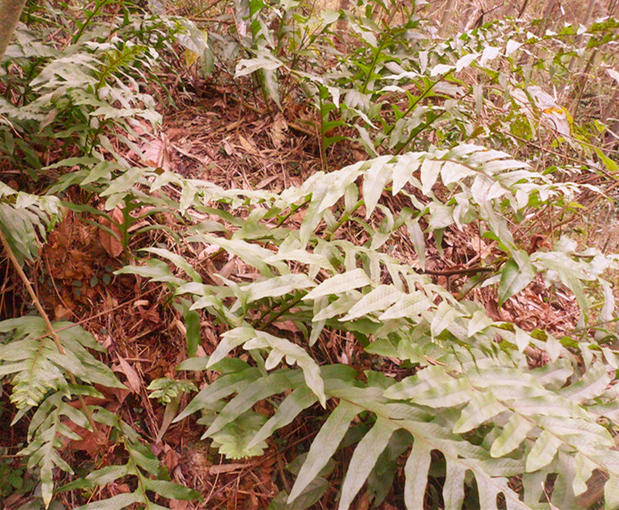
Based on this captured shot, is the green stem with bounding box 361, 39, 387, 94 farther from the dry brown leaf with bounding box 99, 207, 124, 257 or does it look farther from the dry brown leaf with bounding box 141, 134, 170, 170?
the dry brown leaf with bounding box 99, 207, 124, 257

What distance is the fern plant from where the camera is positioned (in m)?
1.14

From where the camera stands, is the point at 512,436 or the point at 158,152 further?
the point at 158,152

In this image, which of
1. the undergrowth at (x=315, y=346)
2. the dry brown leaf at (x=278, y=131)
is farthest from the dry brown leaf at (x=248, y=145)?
the undergrowth at (x=315, y=346)

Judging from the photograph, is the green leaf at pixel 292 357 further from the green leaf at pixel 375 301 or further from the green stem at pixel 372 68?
the green stem at pixel 372 68

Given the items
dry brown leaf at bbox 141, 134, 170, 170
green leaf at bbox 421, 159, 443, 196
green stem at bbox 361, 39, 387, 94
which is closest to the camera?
green leaf at bbox 421, 159, 443, 196

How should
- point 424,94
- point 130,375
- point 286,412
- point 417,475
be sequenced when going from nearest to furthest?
point 417,475, point 286,412, point 130,375, point 424,94

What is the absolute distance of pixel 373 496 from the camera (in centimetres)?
145

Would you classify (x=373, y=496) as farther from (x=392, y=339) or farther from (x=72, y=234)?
(x=72, y=234)

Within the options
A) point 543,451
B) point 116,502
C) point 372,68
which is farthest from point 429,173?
point 116,502

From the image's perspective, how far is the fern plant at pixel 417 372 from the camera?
1139 millimetres

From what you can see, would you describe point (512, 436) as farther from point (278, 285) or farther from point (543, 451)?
point (278, 285)

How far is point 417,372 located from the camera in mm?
1229

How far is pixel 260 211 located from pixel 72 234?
2.38 feet

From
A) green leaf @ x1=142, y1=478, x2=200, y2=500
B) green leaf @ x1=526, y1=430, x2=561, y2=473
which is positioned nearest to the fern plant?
green leaf @ x1=526, y1=430, x2=561, y2=473
